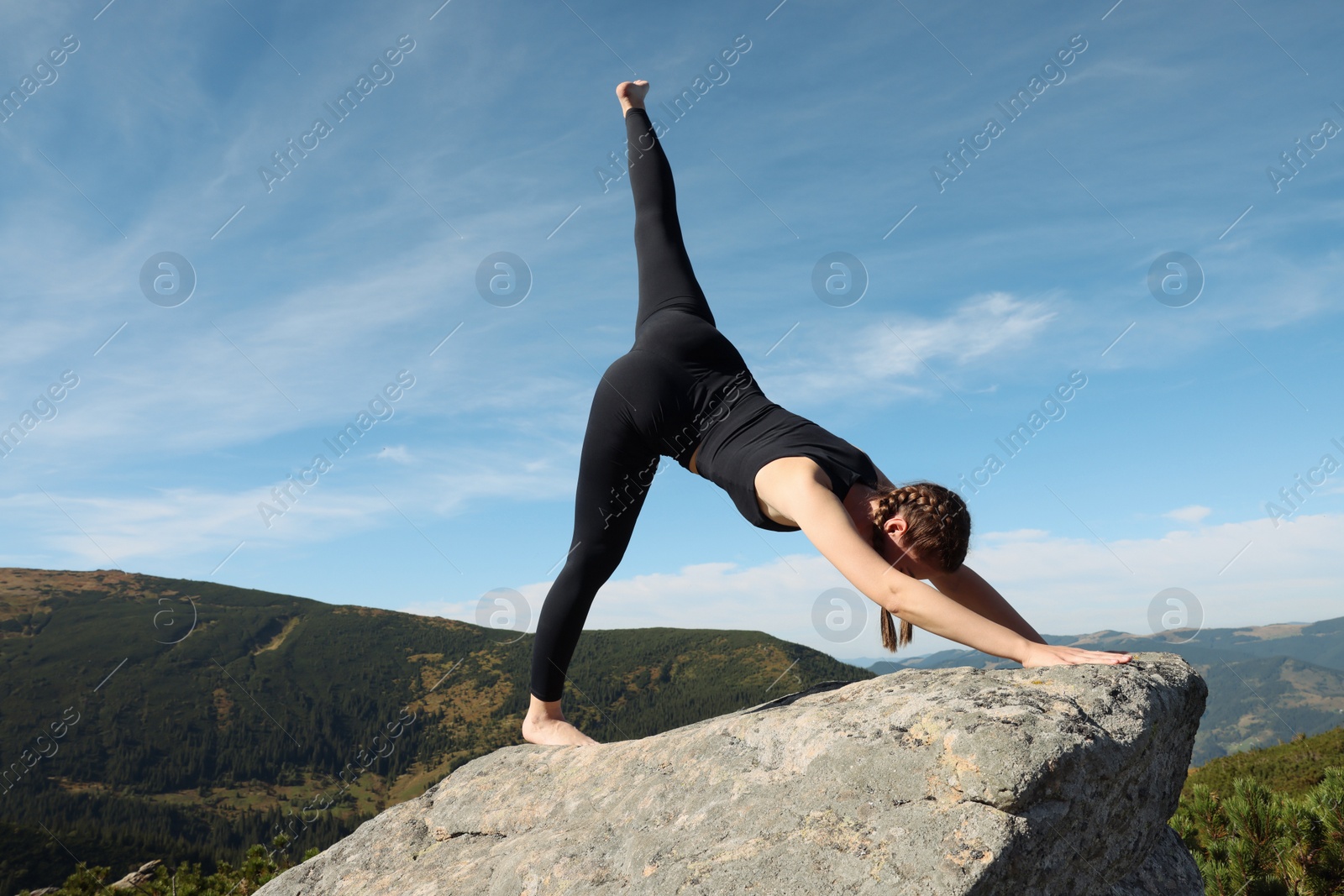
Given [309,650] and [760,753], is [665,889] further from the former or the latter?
[309,650]

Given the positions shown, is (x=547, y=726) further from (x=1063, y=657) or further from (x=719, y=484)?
(x=1063, y=657)

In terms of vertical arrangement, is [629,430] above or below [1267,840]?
above

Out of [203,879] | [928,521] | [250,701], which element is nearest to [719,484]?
[928,521]

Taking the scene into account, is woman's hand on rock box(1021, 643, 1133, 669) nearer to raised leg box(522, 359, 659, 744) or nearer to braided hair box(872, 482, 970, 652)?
braided hair box(872, 482, 970, 652)

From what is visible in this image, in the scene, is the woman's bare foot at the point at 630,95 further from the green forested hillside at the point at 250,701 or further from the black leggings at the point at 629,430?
the green forested hillside at the point at 250,701

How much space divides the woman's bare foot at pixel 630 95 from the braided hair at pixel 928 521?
331 cm

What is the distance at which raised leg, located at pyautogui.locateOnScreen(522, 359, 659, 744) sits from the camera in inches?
177

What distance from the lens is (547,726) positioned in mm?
4965

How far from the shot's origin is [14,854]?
5253 centimetres

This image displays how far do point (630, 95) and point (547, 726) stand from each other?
14.1 ft

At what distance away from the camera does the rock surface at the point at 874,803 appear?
2748 mm

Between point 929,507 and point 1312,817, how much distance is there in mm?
4715

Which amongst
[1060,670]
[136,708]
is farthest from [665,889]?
[136,708]

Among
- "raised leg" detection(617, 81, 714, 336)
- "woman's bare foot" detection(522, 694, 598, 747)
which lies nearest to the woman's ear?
"raised leg" detection(617, 81, 714, 336)
